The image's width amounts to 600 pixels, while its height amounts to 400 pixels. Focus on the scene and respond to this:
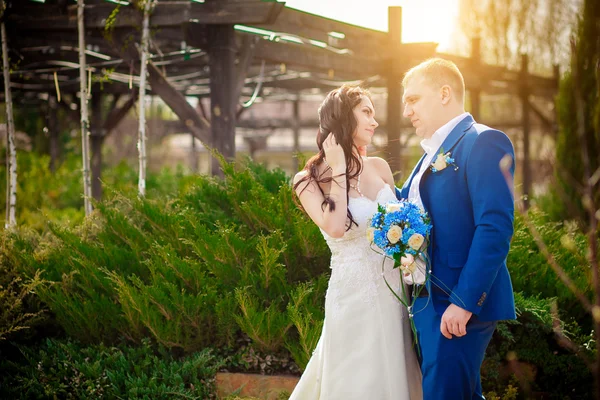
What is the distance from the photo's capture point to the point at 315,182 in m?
3.38

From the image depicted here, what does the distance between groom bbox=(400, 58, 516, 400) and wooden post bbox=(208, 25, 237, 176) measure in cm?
436

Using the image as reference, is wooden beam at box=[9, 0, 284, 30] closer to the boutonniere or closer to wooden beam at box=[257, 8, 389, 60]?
wooden beam at box=[257, 8, 389, 60]

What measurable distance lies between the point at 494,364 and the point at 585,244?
1532mm

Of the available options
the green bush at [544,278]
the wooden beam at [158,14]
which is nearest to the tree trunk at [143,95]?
the wooden beam at [158,14]

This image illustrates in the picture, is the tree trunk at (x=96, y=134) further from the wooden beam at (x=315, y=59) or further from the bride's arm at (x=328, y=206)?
the bride's arm at (x=328, y=206)

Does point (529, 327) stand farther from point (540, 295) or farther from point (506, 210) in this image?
point (506, 210)

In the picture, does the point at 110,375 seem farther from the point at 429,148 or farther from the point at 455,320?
the point at 429,148

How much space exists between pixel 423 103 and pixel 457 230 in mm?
626

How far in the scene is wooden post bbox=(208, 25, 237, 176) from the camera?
714cm

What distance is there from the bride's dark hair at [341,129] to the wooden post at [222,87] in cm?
380

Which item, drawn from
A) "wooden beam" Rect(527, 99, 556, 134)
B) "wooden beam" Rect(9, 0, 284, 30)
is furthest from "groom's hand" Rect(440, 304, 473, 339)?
"wooden beam" Rect(527, 99, 556, 134)

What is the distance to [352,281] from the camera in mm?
3375

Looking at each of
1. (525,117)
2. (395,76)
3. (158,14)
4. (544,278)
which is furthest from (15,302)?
(525,117)

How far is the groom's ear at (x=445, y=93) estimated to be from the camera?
3008 millimetres
